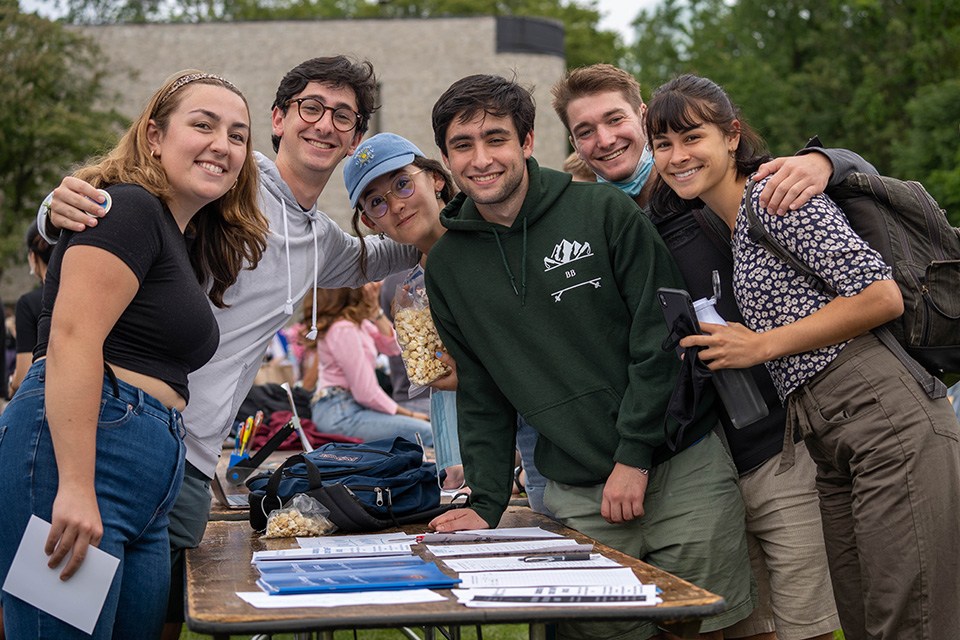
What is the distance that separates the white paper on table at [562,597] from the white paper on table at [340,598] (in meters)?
0.09

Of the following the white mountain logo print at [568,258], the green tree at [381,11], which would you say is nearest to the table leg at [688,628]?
the white mountain logo print at [568,258]

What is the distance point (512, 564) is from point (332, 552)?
1.75 feet

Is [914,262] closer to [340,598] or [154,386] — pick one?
[340,598]

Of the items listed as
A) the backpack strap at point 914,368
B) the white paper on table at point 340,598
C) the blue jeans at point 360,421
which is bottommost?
the blue jeans at point 360,421

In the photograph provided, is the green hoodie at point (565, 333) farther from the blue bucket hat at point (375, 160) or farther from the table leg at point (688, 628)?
the table leg at point (688, 628)

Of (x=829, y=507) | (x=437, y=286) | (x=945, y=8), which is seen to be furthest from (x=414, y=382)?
(x=945, y=8)

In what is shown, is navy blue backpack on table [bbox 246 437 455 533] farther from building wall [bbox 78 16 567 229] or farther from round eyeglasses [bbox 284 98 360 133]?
building wall [bbox 78 16 567 229]

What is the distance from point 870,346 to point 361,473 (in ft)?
5.71

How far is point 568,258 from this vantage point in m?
3.04

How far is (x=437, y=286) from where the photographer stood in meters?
3.28

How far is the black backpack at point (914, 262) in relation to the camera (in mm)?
2576

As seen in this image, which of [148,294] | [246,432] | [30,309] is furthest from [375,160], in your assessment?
[30,309]

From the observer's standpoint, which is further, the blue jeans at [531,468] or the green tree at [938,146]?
the green tree at [938,146]

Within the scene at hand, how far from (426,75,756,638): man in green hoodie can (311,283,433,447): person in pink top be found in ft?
10.9
